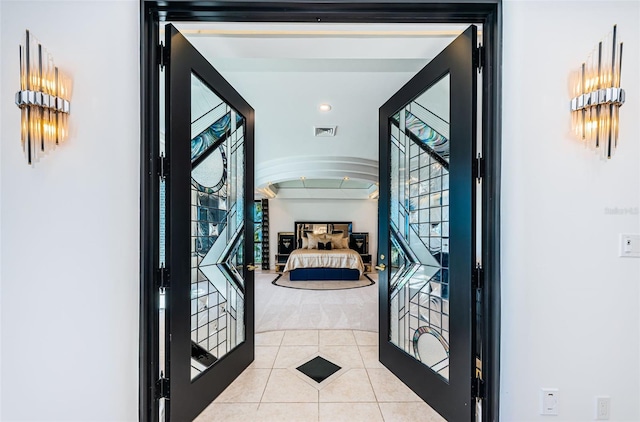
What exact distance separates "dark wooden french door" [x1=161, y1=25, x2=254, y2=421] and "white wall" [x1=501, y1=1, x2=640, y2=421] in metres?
1.74

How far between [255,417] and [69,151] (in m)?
1.83

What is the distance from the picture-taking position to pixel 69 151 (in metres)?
1.28

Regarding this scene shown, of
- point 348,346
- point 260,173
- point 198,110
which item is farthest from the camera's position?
point 260,173

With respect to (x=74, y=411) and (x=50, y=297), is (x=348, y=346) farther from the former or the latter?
(x=50, y=297)

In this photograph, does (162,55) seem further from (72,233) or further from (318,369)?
(318,369)

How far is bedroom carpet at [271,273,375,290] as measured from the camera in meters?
5.78

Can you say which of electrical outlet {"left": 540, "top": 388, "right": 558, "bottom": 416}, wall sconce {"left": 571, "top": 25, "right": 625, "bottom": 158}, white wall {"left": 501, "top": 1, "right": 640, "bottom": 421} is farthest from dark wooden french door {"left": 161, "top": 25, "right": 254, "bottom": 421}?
wall sconce {"left": 571, "top": 25, "right": 625, "bottom": 158}

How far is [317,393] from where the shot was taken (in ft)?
6.68

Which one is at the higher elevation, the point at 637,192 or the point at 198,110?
the point at 198,110

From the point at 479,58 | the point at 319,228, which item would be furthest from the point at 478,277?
the point at 319,228

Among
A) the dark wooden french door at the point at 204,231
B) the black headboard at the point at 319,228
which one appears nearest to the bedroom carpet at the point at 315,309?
the dark wooden french door at the point at 204,231


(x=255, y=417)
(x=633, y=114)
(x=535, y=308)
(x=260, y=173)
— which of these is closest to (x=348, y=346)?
(x=255, y=417)

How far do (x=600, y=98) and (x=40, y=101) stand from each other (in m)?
2.45

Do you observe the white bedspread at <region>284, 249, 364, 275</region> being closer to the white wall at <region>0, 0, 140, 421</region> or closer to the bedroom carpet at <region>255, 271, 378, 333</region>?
the bedroom carpet at <region>255, 271, 378, 333</region>
